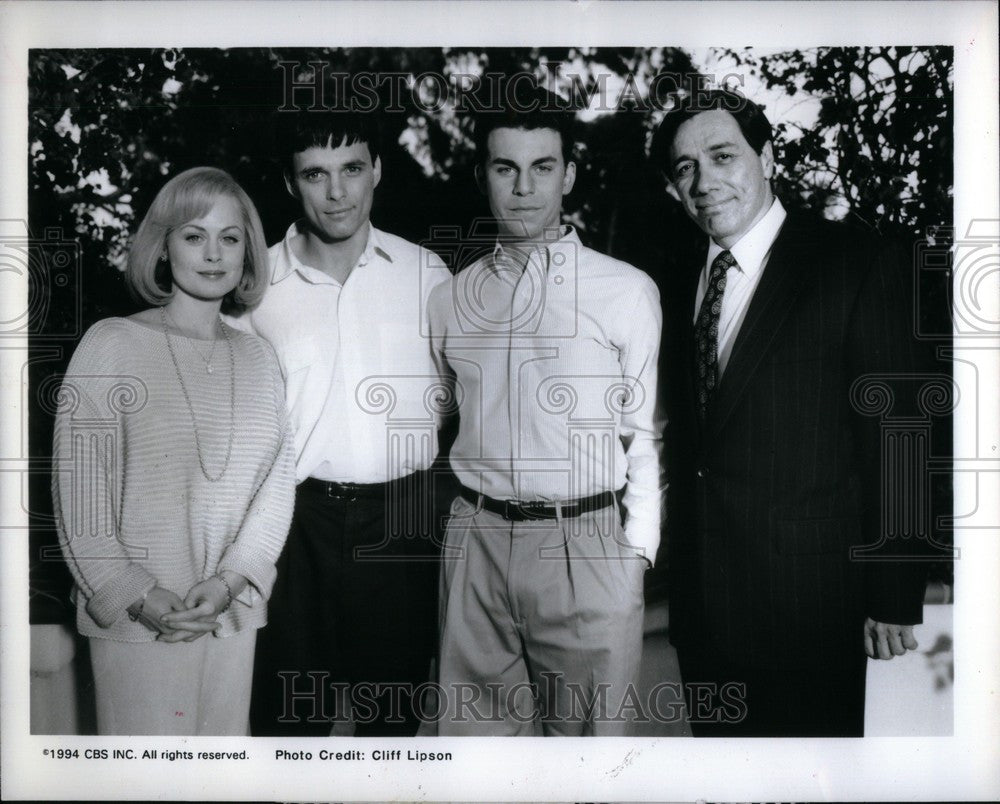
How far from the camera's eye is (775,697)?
8.83ft

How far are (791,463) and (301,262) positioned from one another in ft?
4.71

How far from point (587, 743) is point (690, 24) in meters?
2.02

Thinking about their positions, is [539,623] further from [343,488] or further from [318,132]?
[318,132]

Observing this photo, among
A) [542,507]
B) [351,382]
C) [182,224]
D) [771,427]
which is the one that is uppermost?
[182,224]

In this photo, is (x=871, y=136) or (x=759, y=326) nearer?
(x=759, y=326)

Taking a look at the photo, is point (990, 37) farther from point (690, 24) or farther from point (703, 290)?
point (703, 290)

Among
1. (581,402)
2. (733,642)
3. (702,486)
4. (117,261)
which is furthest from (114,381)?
(733,642)

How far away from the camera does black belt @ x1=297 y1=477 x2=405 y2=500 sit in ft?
8.68

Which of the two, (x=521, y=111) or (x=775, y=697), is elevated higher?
(x=521, y=111)

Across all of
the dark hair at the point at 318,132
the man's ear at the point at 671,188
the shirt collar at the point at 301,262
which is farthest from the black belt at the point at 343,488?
the man's ear at the point at 671,188

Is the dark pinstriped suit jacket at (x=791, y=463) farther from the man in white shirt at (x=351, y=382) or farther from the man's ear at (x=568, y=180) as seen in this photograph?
the man in white shirt at (x=351, y=382)

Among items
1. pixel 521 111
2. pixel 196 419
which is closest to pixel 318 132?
pixel 521 111

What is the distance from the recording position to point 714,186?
103 inches

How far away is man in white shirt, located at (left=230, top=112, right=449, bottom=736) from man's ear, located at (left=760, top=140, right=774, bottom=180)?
36.3 inches
